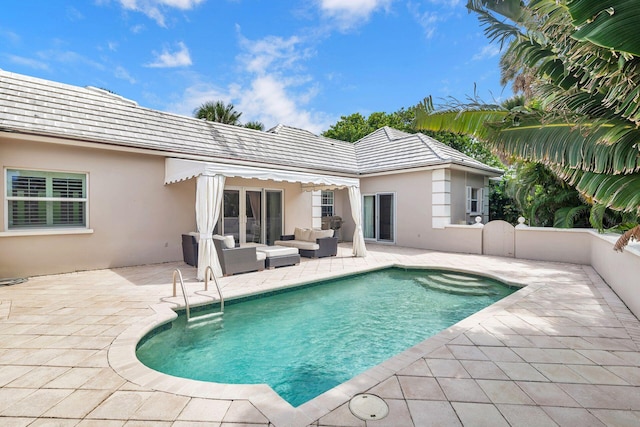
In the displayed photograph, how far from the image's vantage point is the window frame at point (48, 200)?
8328 mm

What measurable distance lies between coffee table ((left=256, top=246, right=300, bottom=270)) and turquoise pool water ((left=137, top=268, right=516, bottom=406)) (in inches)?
76.5

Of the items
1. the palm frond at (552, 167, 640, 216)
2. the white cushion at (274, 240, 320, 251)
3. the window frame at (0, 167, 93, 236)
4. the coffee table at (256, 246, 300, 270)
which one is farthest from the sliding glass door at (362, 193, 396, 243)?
the window frame at (0, 167, 93, 236)

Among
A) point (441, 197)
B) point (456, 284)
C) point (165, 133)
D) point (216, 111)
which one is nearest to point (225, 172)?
point (165, 133)

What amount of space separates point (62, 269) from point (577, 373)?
11.8m

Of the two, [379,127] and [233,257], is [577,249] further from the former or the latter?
[379,127]

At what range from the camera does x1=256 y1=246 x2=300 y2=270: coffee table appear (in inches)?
387

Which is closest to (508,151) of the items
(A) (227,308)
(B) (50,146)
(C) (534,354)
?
(C) (534,354)

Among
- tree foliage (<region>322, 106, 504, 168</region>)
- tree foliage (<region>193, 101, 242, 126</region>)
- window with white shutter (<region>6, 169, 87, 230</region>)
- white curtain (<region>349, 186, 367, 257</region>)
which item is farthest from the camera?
tree foliage (<region>322, 106, 504, 168</region>)

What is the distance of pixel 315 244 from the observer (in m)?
11.9

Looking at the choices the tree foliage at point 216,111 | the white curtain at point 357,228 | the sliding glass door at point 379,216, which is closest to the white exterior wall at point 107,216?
the white curtain at point 357,228

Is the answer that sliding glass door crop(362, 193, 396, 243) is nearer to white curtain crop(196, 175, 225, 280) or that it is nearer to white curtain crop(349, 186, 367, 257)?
white curtain crop(349, 186, 367, 257)

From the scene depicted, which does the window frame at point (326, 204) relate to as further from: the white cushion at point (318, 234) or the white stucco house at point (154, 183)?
the white cushion at point (318, 234)

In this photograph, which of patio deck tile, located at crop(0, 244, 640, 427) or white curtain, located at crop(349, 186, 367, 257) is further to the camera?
white curtain, located at crop(349, 186, 367, 257)

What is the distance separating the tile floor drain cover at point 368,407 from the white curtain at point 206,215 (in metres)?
6.17
